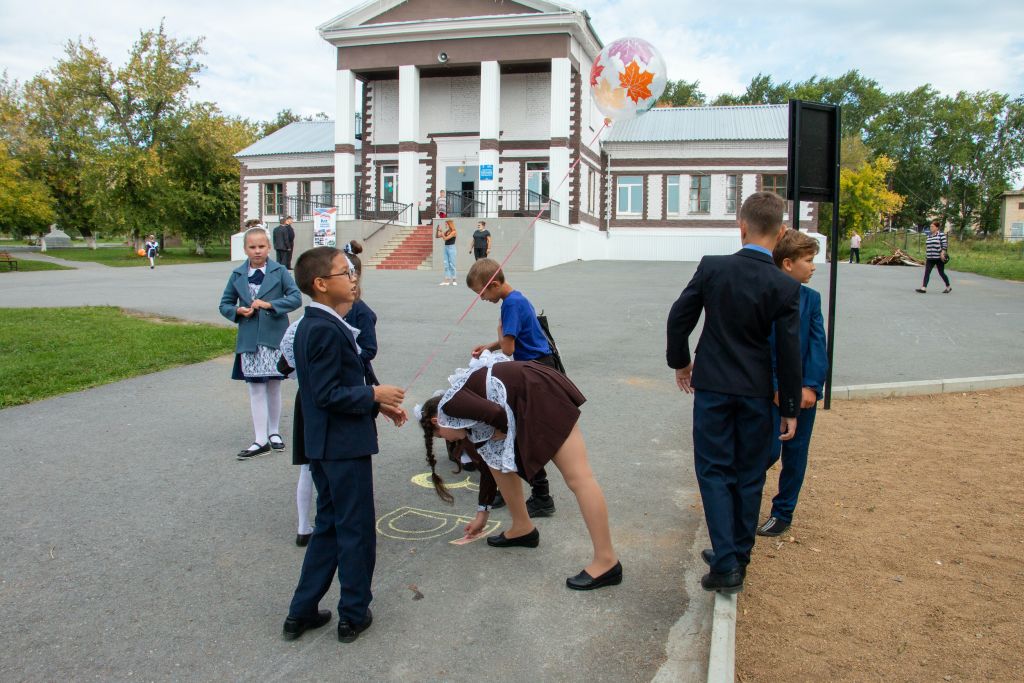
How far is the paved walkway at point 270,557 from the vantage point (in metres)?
3.29

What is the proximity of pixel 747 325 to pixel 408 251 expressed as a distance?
2550cm

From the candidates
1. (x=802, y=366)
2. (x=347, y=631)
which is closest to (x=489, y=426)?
(x=347, y=631)

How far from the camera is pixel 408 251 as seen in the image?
28.4 m

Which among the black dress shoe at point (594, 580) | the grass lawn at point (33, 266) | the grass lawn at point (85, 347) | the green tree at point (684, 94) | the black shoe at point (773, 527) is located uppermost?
the green tree at point (684, 94)

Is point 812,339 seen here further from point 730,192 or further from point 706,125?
point 706,125

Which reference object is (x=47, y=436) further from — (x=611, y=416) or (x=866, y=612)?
(x=866, y=612)

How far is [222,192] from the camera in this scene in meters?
46.2

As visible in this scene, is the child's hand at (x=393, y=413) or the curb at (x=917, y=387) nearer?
the child's hand at (x=393, y=413)

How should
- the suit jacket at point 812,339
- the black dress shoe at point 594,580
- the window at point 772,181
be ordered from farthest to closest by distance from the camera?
1. the window at point 772,181
2. the suit jacket at point 812,339
3. the black dress shoe at point 594,580

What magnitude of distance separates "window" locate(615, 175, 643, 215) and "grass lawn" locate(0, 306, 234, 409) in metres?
27.8

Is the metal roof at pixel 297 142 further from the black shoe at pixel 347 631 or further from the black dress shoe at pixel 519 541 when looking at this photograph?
the black shoe at pixel 347 631

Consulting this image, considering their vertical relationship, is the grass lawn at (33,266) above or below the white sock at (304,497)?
above

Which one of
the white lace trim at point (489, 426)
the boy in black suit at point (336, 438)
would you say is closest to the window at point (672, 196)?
the white lace trim at point (489, 426)

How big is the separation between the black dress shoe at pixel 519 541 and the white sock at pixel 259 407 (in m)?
2.62
